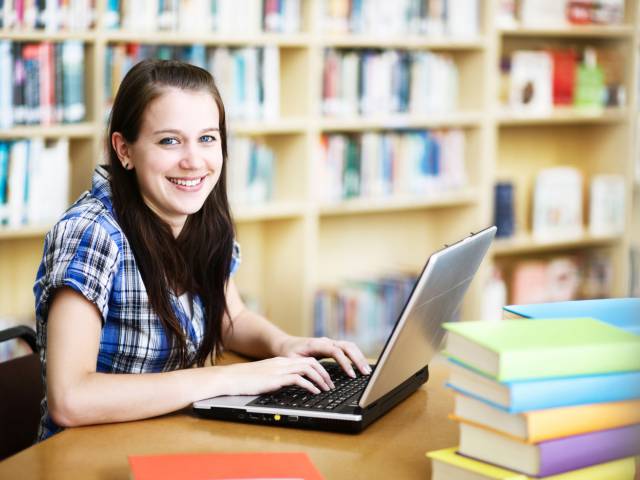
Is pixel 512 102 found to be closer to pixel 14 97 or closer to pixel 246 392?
pixel 14 97

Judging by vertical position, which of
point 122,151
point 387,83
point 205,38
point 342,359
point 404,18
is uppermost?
point 404,18

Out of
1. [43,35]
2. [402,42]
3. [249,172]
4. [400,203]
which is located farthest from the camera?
[400,203]

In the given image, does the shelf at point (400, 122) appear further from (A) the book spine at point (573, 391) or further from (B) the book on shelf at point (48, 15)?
(A) the book spine at point (573, 391)

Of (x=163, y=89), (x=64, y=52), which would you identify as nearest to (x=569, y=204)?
(x=64, y=52)

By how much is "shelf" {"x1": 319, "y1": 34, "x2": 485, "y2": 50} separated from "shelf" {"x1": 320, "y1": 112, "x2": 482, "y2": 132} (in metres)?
0.28

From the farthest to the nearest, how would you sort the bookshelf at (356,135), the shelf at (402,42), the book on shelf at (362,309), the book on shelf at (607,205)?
the book on shelf at (607,205) < the book on shelf at (362,309) < the shelf at (402,42) < the bookshelf at (356,135)

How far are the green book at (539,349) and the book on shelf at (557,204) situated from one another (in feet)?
11.5

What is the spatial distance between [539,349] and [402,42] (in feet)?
9.80

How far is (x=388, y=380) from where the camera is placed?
4.61 ft

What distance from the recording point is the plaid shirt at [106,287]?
1532 millimetres

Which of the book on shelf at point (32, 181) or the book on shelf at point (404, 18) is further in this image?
the book on shelf at point (404, 18)

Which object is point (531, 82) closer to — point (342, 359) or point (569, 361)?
point (342, 359)

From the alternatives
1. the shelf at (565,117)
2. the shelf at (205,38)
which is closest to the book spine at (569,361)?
the shelf at (205,38)

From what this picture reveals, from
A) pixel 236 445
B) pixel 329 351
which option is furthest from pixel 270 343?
pixel 236 445
